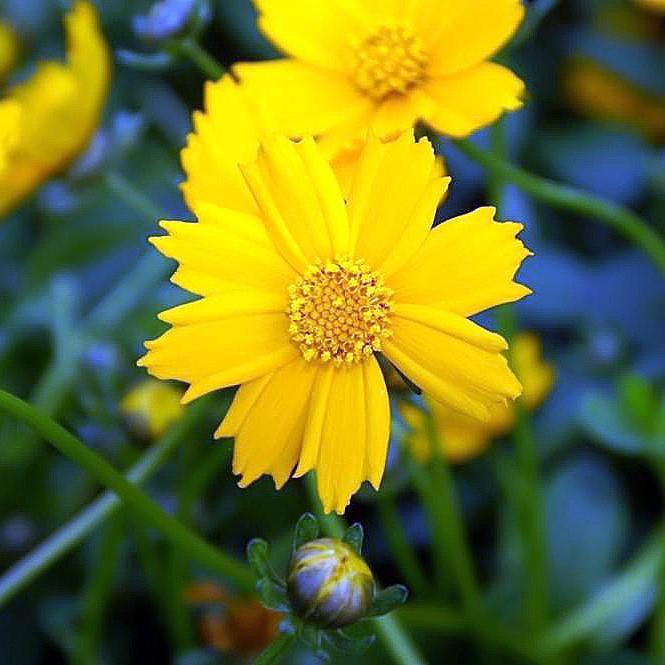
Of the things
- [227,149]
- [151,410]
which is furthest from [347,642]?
[151,410]

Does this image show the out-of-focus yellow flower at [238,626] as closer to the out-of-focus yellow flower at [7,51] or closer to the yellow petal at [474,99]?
the yellow petal at [474,99]

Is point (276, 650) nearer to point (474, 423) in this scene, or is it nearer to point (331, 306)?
point (331, 306)

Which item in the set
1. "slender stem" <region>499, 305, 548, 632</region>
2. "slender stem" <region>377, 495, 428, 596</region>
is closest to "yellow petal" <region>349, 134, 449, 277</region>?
"slender stem" <region>499, 305, 548, 632</region>

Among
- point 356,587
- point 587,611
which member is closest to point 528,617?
point 587,611

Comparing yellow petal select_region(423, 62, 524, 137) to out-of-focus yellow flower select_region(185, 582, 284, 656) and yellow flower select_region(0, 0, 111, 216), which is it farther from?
out-of-focus yellow flower select_region(185, 582, 284, 656)

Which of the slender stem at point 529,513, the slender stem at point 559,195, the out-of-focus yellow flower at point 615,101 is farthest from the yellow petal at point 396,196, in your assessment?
the out-of-focus yellow flower at point 615,101

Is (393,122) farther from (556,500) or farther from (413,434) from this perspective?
(556,500)
